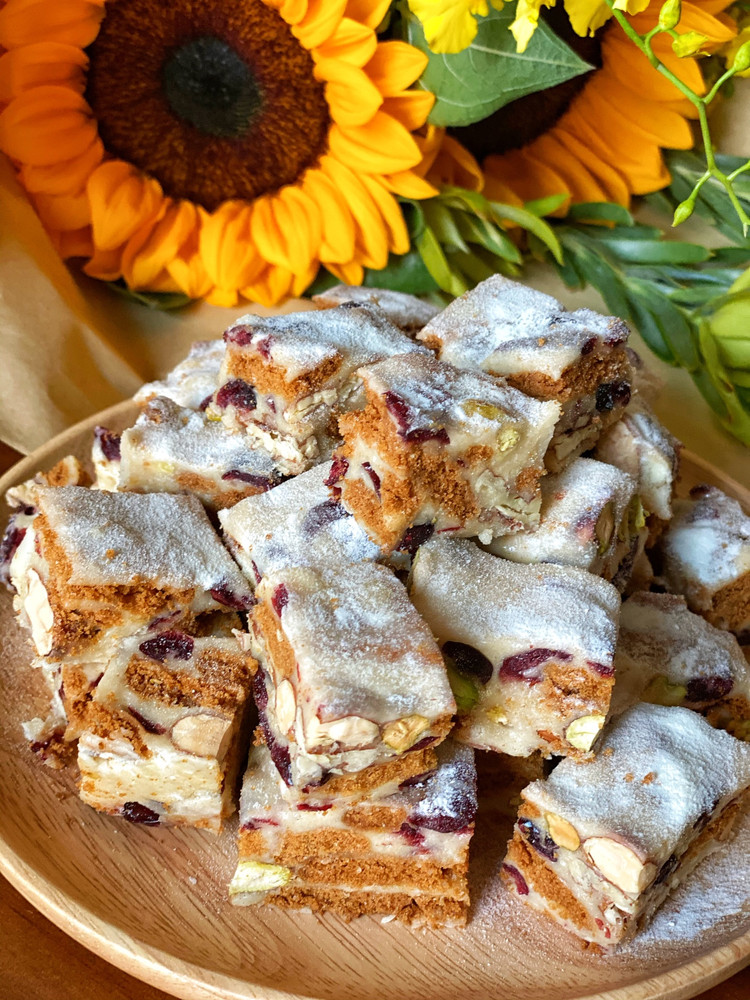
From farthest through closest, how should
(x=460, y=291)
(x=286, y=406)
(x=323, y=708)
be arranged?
(x=460, y=291) < (x=286, y=406) < (x=323, y=708)

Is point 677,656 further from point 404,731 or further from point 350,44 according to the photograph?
point 350,44

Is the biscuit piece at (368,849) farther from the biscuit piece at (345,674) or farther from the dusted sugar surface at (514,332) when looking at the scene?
the dusted sugar surface at (514,332)

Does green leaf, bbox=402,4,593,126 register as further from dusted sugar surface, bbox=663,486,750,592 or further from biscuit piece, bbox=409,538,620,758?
biscuit piece, bbox=409,538,620,758

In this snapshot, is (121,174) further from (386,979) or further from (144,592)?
(386,979)

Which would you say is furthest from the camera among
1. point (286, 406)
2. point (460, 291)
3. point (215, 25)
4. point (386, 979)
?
point (460, 291)

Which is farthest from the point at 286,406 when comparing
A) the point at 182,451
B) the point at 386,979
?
the point at 386,979
